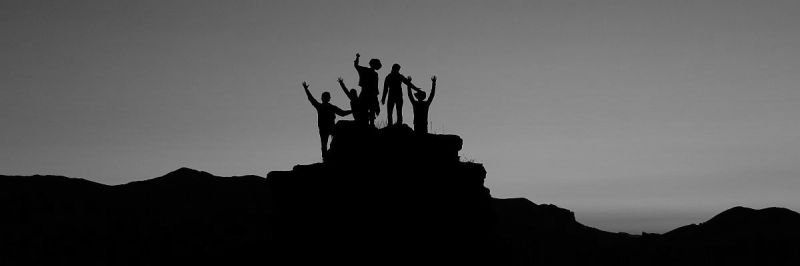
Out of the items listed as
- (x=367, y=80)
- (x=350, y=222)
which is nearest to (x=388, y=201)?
(x=350, y=222)

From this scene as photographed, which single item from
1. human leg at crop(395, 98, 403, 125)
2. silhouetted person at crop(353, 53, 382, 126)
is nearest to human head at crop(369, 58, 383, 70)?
silhouetted person at crop(353, 53, 382, 126)

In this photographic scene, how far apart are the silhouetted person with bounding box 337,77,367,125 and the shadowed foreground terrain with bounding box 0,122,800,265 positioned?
34cm

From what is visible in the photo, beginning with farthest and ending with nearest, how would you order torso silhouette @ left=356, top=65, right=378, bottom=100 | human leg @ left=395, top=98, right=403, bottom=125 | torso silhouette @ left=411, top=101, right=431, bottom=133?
human leg @ left=395, top=98, right=403, bottom=125 < torso silhouette @ left=411, top=101, right=431, bottom=133 < torso silhouette @ left=356, top=65, right=378, bottom=100

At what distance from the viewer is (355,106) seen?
20.5 metres

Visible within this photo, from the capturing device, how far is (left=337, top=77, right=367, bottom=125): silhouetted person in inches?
801

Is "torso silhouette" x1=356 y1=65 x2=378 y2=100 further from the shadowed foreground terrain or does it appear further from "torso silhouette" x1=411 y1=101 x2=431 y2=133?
"torso silhouette" x1=411 y1=101 x2=431 y2=133

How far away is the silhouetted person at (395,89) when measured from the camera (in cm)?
2012

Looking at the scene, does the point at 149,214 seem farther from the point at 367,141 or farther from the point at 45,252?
the point at 367,141

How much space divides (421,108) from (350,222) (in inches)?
157

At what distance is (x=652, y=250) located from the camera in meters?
68.6

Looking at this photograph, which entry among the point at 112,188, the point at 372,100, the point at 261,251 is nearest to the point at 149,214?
the point at 112,188

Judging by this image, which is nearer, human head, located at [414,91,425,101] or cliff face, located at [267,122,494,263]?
cliff face, located at [267,122,494,263]

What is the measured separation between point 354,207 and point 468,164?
3814 mm

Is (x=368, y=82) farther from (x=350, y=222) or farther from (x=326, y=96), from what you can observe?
(x=350, y=222)
